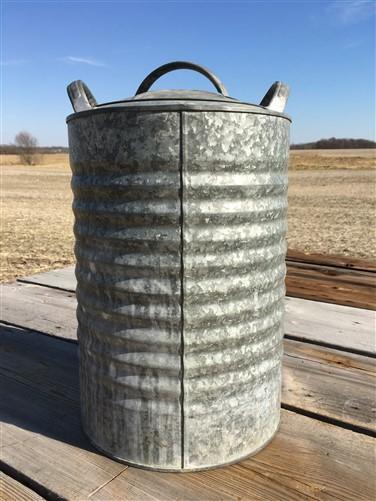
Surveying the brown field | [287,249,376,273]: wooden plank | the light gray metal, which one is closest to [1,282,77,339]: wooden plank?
the light gray metal

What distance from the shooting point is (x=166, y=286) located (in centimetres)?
150

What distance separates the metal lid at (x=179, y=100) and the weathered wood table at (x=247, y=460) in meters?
1.17

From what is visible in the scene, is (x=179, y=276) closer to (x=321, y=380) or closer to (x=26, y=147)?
(x=321, y=380)

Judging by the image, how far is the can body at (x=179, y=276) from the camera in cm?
144

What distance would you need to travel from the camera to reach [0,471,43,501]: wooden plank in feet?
4.93

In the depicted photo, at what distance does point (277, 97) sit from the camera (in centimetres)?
172

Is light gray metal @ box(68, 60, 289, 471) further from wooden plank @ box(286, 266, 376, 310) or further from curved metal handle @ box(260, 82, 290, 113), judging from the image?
wooden plank @ box(286, 266, 376, 310)

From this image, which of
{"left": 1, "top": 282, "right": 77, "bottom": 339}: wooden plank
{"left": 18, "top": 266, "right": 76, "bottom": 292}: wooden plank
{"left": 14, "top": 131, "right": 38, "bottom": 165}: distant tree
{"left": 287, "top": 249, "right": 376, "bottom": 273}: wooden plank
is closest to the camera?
{"left": 1, "top": 282, "right": 77, "bottom": 339}: wooden plank

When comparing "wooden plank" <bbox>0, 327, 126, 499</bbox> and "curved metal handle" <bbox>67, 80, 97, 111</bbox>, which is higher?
"curved metal handle" <bbox>67, 80, 97, 111</bbox>

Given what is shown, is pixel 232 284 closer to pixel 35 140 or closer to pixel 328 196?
pixel 328 196

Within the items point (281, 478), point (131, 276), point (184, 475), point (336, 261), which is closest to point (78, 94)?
point (131, 276)

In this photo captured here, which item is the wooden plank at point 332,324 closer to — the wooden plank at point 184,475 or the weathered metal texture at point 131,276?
the wooden plank at point 184,475

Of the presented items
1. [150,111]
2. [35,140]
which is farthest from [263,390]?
[35,140]

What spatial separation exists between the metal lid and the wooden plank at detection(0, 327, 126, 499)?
1.16 meters
